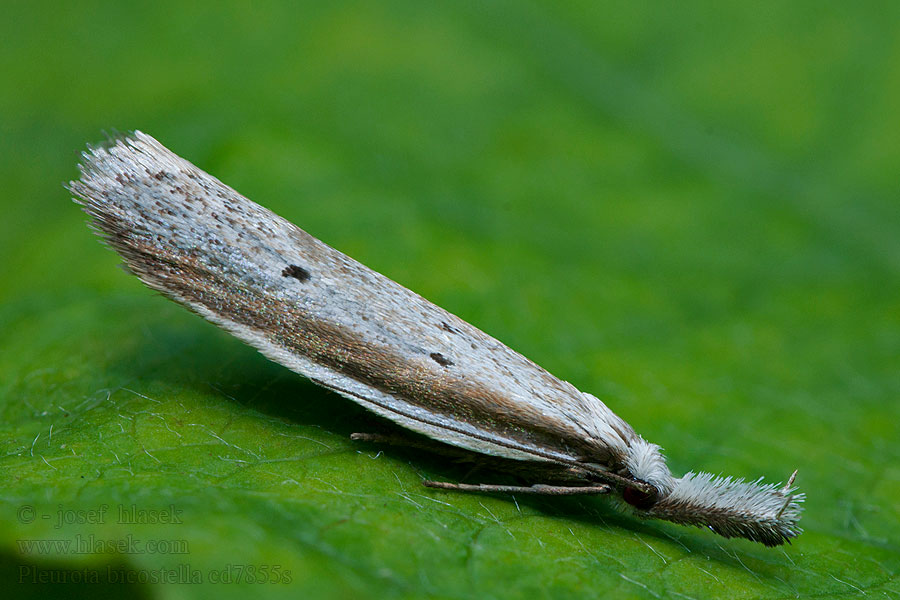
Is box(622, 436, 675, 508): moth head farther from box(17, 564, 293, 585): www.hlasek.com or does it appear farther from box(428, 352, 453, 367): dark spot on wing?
box(17, 564, 293, 585): www.hlasek.com

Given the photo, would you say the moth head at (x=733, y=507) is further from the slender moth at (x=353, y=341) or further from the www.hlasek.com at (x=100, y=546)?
the www.hlasek.com at (x=100, y=546)

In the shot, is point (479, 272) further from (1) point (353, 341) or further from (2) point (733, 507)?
(2) point (733, 507)

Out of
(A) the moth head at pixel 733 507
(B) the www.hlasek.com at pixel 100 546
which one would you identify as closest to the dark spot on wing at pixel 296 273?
(B) the www.hlasek.com at pixel 100 546

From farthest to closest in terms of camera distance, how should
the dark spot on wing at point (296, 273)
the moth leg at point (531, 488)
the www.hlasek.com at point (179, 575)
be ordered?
the dark spot on wing at point (296, 273) < the moth leg at point (531, 488) < the www.hlasek.com at point (179, 575)

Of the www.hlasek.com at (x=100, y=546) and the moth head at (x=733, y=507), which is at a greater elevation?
the moth head at (x=733, y=507)

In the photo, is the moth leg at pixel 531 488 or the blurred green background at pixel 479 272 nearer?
the blurred green background at pixel 479 272

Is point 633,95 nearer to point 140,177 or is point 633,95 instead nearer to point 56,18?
point 140,177

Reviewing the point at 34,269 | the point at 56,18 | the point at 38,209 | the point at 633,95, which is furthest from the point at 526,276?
the point at 56,18
